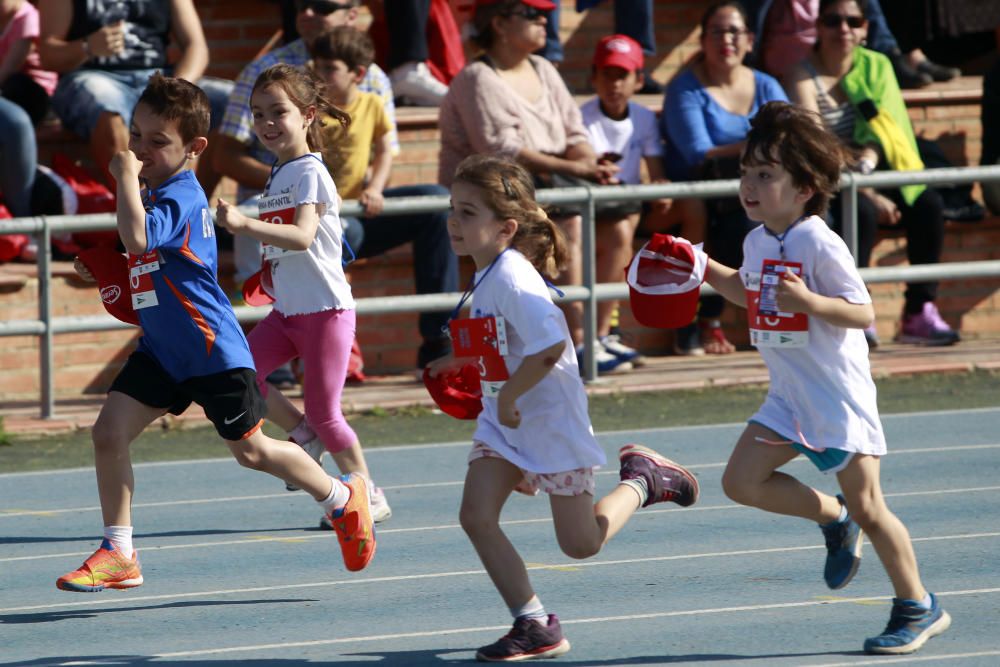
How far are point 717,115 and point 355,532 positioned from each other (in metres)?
6.22

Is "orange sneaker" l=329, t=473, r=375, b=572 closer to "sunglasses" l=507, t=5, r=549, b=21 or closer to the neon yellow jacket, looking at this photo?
"sunglasses" l=507, t=5, r=549, b=21

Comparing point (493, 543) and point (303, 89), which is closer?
point (493, 543)

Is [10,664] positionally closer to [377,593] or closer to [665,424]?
[377,593]

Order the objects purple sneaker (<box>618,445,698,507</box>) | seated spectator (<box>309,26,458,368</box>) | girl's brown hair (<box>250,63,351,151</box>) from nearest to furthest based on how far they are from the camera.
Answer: purple sneaker (<box>618,445,698,507</box>) < girl's brown hair (<box>250,63,351,151</box>) < seated spectator (<box>309,26,458,368</box>)

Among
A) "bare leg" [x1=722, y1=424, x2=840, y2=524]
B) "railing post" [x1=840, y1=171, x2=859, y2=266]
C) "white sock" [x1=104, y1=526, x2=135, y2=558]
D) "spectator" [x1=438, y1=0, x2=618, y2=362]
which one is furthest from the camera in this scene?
"railing post" [x1=840, y1=171, x2=859, y2=266]

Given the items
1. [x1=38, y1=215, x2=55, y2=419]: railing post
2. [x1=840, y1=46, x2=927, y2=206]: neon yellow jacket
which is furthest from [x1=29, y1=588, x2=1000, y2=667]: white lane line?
[x1=840, y1=46, x2=927, y2=206]: neon yellow jacket

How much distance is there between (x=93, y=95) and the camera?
34.9ft

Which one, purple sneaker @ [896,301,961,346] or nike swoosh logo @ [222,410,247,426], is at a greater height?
nike swoosh logo @ [222,410,247,426]

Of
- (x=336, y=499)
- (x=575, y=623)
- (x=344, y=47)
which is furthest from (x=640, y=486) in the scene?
(x=344, y=47)

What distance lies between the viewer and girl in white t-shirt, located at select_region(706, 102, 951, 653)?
198 inches

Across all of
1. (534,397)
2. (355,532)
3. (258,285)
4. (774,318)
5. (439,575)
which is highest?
(774,318)

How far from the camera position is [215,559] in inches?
261

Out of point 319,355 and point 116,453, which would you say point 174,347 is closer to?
point 116,453

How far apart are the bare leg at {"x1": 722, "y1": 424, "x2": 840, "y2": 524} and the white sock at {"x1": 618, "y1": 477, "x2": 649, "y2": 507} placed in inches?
17.3
